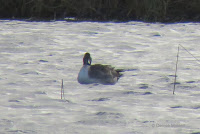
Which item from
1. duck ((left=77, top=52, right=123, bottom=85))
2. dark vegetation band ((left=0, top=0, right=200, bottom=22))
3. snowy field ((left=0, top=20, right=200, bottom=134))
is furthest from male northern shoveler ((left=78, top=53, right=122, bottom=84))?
dark vegetation band ((left=0, top=0, right=200, bottom=22))

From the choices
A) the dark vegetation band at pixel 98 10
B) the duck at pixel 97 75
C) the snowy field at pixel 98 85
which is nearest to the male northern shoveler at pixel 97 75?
the duck at pixel 97 75

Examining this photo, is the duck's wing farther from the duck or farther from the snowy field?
the snowy field

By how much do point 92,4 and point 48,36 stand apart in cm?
291

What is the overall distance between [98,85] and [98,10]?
6999 mm

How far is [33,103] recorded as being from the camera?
18.7 feet

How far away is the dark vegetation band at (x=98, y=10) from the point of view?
43.3ft

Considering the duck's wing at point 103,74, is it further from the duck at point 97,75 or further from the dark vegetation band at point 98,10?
the dark vegetation band at point 98,10

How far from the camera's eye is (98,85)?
6.85 meters

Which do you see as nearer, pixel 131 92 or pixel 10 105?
pixel 10 105

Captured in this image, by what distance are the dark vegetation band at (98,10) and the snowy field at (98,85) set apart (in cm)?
105

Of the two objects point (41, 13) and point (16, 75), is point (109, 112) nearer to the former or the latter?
Result: point (16, 75)

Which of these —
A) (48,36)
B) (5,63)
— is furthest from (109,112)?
(48,36)

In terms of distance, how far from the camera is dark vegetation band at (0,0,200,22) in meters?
13.2

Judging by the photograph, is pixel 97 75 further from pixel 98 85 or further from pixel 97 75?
pixel 98 85
